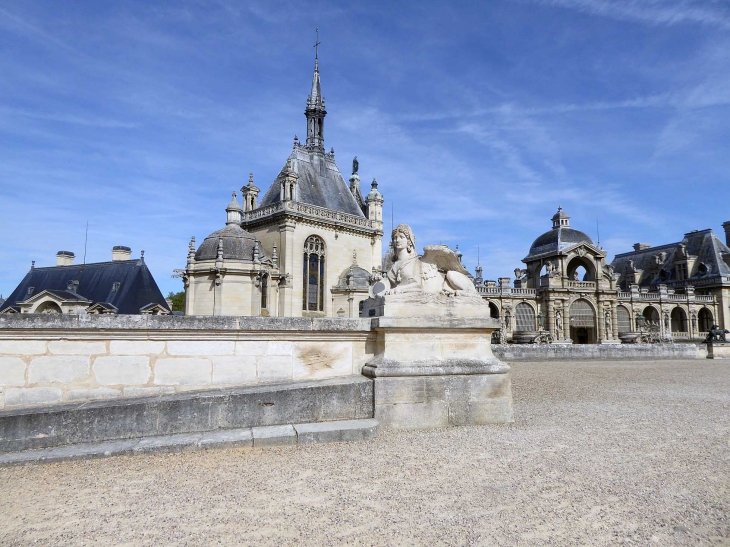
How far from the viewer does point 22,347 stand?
181 inches

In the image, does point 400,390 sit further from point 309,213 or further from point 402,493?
point 309,213

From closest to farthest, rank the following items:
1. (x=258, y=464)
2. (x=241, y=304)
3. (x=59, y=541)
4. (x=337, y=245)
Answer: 1. (x=59, y=541)
2. (x=258, y=464)
3. (x=241, y=304)
4. (x=337, y=245)

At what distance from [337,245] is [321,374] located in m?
28.9

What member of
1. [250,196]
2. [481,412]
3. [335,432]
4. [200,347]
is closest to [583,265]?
[250,196]

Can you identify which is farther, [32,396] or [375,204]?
[375,204]

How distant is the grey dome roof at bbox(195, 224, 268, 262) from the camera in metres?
26.7

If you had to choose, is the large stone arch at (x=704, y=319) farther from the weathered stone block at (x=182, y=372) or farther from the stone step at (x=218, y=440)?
the weathered stone block at (x=182, y=372)

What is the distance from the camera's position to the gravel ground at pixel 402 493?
8.93ft

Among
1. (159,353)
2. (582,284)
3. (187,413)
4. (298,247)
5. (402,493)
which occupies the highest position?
(298,247)

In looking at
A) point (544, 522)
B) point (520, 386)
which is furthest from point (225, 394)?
point (520, 386)

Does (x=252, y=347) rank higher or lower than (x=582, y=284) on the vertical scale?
lower

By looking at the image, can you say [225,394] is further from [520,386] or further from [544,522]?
[520,386]

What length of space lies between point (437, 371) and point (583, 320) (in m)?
42.7

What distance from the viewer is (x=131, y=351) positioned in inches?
194
